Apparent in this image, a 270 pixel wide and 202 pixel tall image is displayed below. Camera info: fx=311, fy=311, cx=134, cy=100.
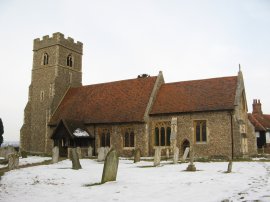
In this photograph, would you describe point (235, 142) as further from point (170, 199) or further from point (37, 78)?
point (37, 78)

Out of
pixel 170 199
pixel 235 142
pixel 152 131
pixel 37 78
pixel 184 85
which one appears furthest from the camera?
pixel 37 78

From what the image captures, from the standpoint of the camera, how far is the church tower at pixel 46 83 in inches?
1476

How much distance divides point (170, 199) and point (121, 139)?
23581 mm

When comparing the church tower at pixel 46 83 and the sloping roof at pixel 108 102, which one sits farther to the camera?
the church tower at pixel 46 83

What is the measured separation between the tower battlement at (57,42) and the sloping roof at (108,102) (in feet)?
19.1

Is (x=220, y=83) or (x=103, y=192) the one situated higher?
(x=220, y=83)

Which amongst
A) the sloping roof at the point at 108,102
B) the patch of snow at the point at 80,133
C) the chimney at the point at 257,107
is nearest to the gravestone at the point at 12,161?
the patch of snow at the point at 80,133

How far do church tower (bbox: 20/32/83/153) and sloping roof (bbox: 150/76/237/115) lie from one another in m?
13.0

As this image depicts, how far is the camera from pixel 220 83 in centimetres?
3125

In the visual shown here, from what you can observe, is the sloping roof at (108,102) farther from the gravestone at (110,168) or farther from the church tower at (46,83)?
the gravestone at (110,168)

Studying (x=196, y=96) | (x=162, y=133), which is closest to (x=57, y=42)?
(x=162, y=133)

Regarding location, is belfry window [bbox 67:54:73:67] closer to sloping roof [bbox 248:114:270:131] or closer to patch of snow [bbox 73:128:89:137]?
patch of snow [bbox 73:128:89:137]

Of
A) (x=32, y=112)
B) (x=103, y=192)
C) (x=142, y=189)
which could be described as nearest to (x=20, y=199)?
(x=103, y=192)

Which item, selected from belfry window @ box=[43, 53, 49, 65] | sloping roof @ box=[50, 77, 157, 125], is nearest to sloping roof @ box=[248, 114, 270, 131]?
sloping roof @ box=[50, 77, 157, 125]
